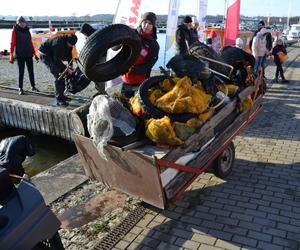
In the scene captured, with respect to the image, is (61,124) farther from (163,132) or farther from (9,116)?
(163,132)

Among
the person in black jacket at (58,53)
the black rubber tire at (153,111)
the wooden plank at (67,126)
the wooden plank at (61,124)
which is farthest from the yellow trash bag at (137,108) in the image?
the person in black jacket at (58,53)

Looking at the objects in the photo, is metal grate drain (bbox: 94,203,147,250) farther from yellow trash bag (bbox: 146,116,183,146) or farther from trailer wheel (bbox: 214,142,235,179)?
trailer wheel (bbox: 214,142,235,179)

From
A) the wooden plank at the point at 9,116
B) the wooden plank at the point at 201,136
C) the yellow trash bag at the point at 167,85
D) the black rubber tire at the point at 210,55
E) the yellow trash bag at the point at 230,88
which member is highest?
the black rubber tire at the point at 210,55

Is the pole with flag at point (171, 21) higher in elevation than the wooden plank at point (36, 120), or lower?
higher

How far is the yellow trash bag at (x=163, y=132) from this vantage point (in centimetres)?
373

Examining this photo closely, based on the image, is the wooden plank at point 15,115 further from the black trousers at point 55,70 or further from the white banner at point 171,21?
the white banner at point 171,21

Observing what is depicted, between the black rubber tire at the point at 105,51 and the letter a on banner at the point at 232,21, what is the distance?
7083mm

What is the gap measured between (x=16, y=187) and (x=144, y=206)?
6.48 feet

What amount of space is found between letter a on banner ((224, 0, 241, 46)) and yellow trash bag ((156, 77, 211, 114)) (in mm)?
7496

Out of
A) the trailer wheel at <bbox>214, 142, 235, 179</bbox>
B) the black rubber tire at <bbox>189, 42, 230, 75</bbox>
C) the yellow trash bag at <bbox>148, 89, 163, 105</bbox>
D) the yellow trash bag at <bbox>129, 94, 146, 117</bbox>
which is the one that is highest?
the black rubber tire at <bbox>189, 42, 230, 75</bbox>

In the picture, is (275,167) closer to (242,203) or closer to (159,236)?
(242,203)

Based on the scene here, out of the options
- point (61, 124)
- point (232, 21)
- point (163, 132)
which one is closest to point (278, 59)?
point (232, 21)

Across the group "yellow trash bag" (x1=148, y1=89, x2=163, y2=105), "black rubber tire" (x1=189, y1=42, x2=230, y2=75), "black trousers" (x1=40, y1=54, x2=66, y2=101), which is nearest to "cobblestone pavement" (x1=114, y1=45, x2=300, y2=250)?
"yellow trash bag" (x1=148, y1=89, x2=163, y2=105)

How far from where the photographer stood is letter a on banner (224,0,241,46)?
10805mm
